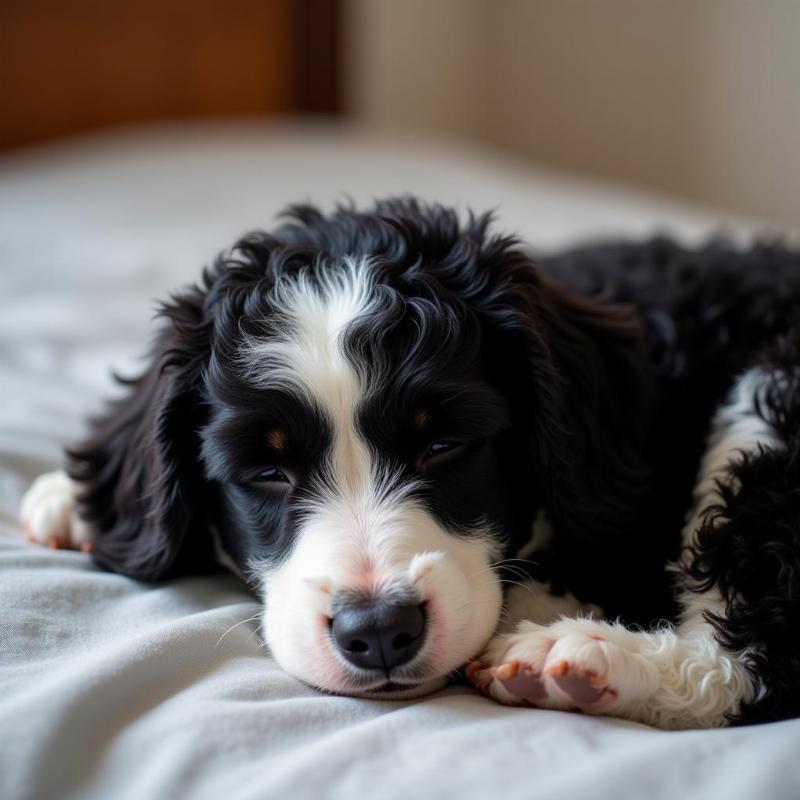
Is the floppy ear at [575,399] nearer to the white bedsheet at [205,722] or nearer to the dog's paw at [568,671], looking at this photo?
the dog's paw at [568,671]

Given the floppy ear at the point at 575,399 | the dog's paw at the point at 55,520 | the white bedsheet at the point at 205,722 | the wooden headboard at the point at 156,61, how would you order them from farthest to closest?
the wooden headboard at the point at 156,61
the dog's paw at the point at 55,520
the floppy ear at the point at 575,399
the white bedsheet at the point at 205,722

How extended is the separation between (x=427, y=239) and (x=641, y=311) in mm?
575

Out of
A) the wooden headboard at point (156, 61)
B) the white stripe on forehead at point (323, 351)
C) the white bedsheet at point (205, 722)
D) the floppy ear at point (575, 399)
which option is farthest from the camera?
the wooden headboard at point (156, 61)

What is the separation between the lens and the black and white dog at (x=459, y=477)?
1.52m

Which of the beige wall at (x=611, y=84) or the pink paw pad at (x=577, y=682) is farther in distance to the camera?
the beige wall at (x=611, y=84)

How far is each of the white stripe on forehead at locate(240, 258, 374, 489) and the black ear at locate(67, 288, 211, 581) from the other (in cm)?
17

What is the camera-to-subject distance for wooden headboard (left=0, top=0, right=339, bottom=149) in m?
Answer: 5.22

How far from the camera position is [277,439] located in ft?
5.48

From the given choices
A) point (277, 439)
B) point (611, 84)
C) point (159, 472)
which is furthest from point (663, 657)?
point (611, 84)

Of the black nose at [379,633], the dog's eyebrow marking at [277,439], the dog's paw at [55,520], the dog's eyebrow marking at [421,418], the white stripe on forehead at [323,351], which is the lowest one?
the dog's paw at [55,520]

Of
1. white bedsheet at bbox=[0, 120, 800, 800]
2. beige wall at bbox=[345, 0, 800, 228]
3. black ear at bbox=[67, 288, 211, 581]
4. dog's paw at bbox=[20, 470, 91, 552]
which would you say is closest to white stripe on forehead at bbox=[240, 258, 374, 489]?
black ear at bbox=[67, 288, 211, 581]

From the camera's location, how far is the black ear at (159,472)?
1.81 m

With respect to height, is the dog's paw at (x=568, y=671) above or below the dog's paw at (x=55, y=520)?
above

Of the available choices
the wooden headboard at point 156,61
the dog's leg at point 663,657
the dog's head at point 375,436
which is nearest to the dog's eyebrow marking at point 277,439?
the dog's head at point 375,436
